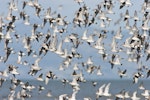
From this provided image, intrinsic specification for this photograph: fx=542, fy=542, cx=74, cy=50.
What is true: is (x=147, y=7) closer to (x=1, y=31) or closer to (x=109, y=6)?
(x=109, y=6)

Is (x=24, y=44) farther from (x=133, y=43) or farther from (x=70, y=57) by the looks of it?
(x=133, y=43)

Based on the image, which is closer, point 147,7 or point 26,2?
point 147,7

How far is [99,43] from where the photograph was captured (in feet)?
154

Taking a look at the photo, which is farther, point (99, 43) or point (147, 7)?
point (99, 43)

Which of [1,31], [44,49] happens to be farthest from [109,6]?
[1,31]

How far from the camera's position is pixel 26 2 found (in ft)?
152

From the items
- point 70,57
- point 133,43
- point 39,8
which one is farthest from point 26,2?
point 133,43

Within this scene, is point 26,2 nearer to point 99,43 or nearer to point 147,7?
point 99,43

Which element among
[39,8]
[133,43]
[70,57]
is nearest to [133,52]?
[133,43]

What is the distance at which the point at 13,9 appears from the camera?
4472 cm

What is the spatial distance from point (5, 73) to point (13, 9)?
6630 mm

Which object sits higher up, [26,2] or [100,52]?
[26,2]

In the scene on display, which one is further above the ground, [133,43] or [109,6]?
[109,6]

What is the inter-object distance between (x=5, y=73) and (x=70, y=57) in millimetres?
6240
